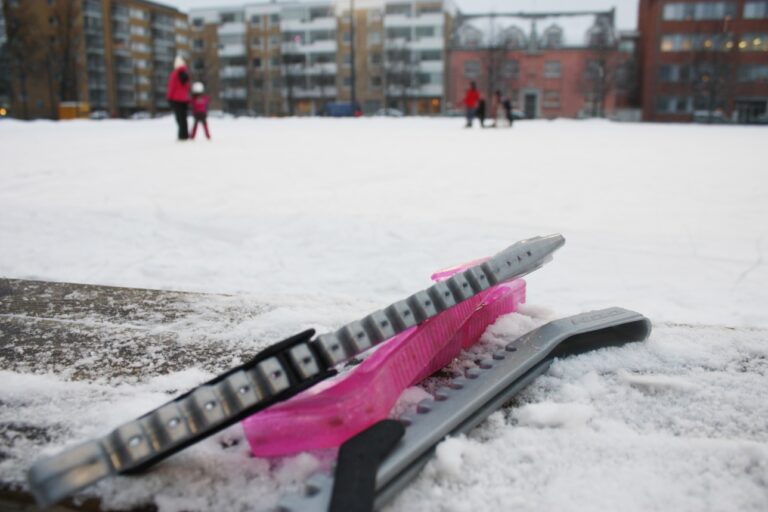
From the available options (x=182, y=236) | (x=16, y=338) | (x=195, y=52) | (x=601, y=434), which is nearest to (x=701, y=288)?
(x=601, y=434)

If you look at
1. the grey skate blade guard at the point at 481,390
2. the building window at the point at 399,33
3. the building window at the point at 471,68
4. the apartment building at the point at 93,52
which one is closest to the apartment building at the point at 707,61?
the building window at the point at 471,68

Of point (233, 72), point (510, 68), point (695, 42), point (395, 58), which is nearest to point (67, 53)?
A: point (233, 72)

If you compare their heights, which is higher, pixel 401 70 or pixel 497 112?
pixel 401 70

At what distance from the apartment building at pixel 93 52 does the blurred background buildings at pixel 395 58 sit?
200 mm

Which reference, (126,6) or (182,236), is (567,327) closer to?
(182,236)

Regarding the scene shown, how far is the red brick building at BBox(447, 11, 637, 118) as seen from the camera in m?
60.8

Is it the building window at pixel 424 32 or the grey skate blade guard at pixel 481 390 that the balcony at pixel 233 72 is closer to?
the building window at pixel 424 32

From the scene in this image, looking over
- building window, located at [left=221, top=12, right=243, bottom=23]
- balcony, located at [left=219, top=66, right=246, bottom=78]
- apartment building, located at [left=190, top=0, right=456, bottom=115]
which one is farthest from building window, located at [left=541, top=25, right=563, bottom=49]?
building window, located at [left=221, top=12, right=243, bottom=23]

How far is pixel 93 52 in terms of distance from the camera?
6712 centimetres

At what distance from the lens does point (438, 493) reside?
0.83 metres

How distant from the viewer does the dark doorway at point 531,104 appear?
63.8 metres

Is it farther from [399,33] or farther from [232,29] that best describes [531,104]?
[232,29]

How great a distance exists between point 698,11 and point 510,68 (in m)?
17.7

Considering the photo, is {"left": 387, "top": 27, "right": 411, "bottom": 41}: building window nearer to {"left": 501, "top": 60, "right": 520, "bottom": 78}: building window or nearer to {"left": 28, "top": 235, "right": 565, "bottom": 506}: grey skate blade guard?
{"left": 501, "top": 60, "right": 520, "bottom": 78}: building window
